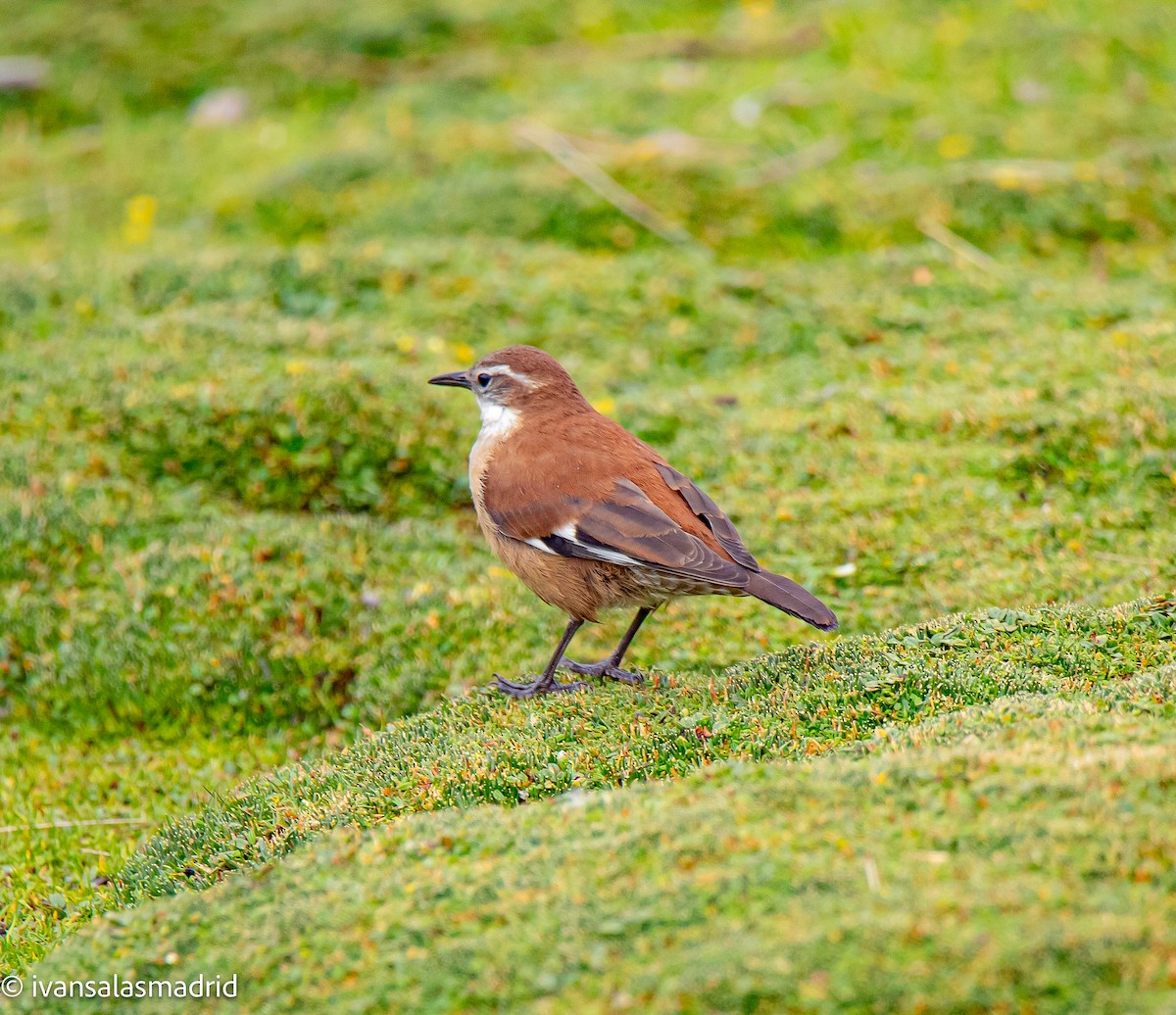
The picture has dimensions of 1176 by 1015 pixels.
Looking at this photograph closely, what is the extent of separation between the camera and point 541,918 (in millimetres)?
3910

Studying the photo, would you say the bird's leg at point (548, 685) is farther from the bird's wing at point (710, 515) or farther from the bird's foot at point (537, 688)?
the bird's wing at point (710, 515)

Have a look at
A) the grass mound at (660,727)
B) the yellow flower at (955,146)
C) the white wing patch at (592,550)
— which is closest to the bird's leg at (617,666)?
the grass mound at (660,727)

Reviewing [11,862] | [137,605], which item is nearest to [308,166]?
[137,605]

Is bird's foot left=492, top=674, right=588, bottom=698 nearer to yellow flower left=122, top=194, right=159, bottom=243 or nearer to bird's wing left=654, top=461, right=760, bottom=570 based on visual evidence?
bird's wing left=654, top=461, right=760, bottom=570

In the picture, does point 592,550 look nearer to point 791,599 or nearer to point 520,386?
point 791,599

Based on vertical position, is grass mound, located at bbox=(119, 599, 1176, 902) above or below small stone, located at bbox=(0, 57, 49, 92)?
below

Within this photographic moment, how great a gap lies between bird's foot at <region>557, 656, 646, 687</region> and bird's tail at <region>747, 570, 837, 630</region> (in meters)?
1.03

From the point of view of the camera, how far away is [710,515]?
6473 mm

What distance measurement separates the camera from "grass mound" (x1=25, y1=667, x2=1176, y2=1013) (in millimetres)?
3408

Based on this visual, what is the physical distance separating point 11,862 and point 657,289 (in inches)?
306

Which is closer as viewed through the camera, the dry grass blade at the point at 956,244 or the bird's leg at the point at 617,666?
the bird's leg at the point at 617,666

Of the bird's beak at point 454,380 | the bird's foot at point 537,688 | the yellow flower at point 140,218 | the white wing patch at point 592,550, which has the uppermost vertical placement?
the bird's beak at point 454,380

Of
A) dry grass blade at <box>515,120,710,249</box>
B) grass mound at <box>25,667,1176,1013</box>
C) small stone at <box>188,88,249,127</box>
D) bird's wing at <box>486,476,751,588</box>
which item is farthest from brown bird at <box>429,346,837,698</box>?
small stone at <box>188,88,249,127</box>

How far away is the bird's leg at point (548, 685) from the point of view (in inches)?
255
